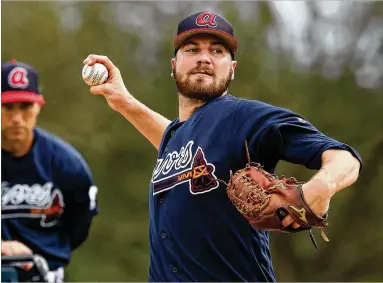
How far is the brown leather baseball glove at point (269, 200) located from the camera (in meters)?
2.08

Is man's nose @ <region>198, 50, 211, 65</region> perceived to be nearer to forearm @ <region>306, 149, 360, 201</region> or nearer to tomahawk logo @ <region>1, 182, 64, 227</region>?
forearm @ <region>306, 149, 360, 201</region>

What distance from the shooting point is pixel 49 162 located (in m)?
5.10

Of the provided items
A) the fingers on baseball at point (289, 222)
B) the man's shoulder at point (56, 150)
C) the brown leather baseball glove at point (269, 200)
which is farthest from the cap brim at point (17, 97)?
the fingers on baseball at point (289, 222)

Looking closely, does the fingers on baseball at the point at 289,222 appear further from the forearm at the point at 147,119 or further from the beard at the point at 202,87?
the forearm at the point at 147,119

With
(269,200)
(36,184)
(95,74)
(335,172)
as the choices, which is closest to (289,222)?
(269,200)

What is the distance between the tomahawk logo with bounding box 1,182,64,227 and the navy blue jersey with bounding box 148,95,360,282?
2544 mm

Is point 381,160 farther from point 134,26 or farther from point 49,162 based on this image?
point 49,162

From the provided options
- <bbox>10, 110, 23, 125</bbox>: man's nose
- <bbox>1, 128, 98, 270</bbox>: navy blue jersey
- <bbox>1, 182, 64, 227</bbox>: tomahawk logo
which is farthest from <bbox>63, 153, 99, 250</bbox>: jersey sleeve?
<bbox>10, 110, 23, 125</bbox>: man's nose

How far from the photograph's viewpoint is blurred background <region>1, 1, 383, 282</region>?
9500 mm

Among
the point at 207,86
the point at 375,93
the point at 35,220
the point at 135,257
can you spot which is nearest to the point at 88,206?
the point at 35,220

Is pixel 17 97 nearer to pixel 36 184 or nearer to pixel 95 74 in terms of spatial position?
pixel 36 184

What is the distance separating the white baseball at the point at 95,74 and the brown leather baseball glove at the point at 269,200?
0.95 meters

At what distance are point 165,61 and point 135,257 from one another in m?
2.43

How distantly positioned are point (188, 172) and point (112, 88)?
0.83 metres
